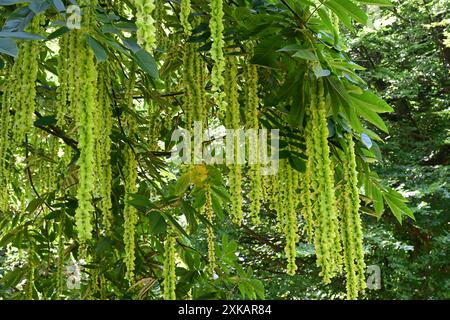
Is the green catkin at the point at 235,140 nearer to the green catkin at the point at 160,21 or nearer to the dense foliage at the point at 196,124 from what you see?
the dense foliage at the point at 196,124

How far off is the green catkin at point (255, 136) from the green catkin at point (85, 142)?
0.56 metres

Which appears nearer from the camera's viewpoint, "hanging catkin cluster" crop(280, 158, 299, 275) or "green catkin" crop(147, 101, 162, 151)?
"hanging catkin cluster" crop(280, 158, 299, 275)

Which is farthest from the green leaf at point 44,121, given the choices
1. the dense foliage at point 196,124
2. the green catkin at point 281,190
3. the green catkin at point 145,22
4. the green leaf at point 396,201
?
the green leaf at point 396,201

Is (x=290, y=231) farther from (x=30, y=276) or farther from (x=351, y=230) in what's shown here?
(x=30, y=276)

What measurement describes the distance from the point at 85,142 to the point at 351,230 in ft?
2.50

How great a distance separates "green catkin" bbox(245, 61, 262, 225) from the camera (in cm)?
154

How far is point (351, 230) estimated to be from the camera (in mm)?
1408

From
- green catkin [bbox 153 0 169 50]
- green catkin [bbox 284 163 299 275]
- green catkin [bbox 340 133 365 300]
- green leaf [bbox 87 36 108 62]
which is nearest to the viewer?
green leaf [bbox 87 36 108 62]

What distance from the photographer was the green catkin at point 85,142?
1017 mm

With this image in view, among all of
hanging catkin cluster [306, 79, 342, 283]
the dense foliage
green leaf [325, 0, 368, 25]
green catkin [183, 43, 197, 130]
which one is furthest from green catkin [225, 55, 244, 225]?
green leaf [325, 0, 368, 25]

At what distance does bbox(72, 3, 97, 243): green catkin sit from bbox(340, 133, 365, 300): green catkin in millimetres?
709

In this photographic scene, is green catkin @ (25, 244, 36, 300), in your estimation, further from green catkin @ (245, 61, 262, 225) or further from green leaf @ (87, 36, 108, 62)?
green leaf @ (87, 36, 108, 62)
